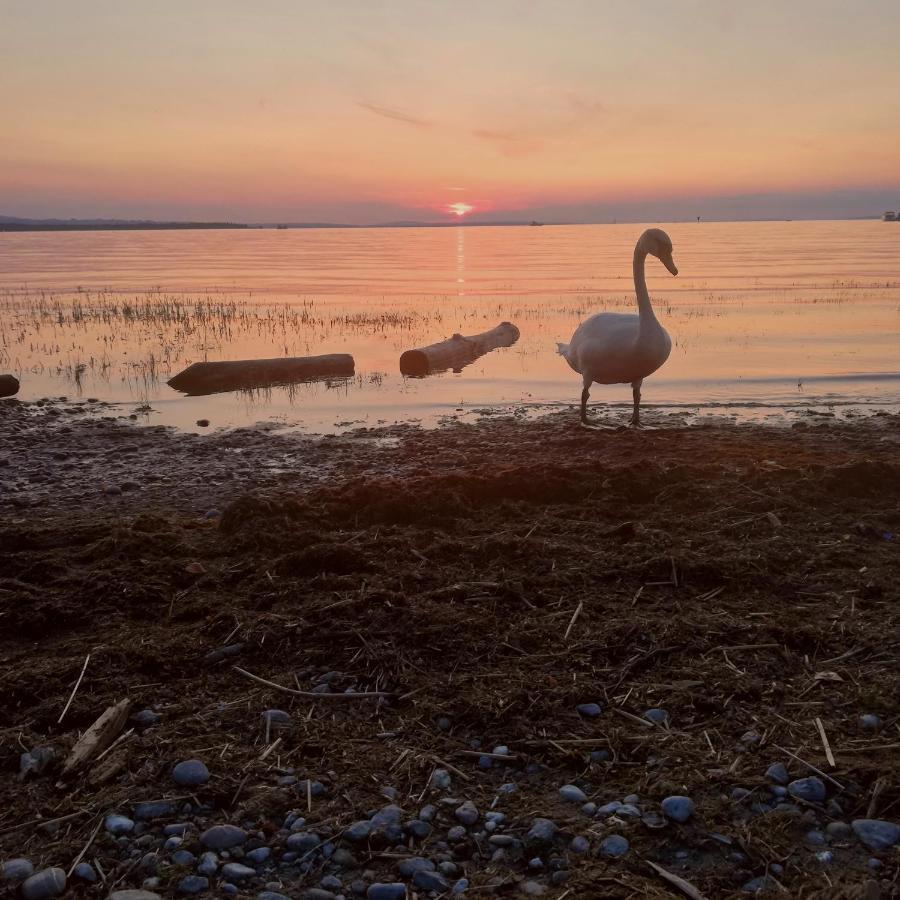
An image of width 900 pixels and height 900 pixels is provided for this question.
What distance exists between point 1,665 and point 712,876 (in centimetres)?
408

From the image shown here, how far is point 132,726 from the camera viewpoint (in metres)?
4.31

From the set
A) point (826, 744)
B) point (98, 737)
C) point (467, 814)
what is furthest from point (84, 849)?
point (826, 744)

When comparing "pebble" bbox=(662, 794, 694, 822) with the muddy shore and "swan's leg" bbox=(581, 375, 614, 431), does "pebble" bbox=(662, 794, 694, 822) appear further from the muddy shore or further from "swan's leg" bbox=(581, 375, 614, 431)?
"swan's leg" bbox=(581, 375, 614, 431)

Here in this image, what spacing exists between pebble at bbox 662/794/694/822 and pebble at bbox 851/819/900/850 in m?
0.63

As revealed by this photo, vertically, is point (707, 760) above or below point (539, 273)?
below

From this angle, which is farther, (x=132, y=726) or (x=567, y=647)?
(x=567, y=647)

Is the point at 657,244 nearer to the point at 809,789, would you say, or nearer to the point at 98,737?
the point at 809,789

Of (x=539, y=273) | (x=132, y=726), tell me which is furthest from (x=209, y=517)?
(x=539, y=273)

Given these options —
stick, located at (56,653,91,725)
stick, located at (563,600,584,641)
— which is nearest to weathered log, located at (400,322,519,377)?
stick, located at (563,600,584,641)

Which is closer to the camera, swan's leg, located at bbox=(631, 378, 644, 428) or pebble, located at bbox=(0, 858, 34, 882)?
pebble, located at bbox=(0, 858, 34, 882)

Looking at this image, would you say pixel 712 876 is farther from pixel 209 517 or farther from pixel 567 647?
pixel 209 517

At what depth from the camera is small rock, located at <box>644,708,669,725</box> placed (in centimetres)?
420

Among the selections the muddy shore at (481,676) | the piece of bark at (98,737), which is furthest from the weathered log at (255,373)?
the piece of bark at (98,737)

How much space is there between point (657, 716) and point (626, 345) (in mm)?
7610
